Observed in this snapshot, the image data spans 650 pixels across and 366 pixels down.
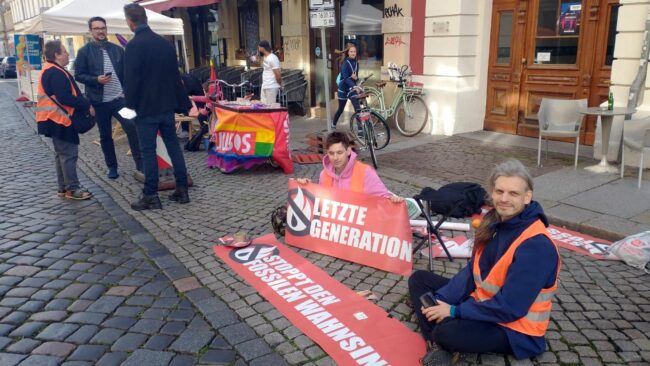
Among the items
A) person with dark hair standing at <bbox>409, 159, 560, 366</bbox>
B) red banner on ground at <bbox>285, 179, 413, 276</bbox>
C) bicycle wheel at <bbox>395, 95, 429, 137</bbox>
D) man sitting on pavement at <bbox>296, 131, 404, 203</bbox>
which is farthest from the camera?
bicycle wheel at <bbox>395, 95, 429, 137</bbox>

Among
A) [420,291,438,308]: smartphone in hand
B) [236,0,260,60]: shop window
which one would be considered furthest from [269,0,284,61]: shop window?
[420,291,438,308]: smartphone in hand

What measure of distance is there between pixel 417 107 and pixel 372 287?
22.4ft

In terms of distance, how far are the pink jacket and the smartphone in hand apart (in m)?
1.37

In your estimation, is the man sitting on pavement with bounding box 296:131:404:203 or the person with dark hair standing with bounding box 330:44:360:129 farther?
the person with dark hair standing with bounding box 330:44:360:129

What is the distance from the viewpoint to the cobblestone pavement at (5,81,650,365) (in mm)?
3131

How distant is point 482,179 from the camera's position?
6738mm

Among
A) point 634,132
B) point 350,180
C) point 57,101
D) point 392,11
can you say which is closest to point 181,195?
point 57,101

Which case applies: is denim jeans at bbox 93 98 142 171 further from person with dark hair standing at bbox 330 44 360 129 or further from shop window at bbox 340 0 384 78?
shop window at bbox 340 0 384 78

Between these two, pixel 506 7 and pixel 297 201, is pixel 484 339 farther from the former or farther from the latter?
pixel 506 7

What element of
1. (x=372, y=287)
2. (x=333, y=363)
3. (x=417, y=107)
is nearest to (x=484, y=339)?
(x=333, y=363)

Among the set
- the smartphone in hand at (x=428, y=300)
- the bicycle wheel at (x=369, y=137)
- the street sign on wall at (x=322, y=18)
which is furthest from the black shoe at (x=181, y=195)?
the smartphone in hand at (x=428, y=300)

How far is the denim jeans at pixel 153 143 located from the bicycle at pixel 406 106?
195 inches

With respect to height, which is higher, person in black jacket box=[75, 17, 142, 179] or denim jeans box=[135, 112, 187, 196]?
person in black jacket box=[75, 17, 142, 179]

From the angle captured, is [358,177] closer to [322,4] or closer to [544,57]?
[322,4]
